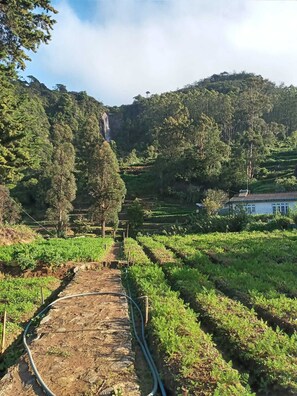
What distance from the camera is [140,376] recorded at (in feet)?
18.3

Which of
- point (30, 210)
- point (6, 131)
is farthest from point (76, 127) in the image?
point (6, 131)

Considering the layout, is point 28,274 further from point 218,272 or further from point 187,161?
point 187,161

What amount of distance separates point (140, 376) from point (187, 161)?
5552cm

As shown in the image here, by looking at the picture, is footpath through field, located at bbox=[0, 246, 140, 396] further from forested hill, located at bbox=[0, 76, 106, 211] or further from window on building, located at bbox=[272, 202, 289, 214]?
window on building, located at bbox=[272, 202, 289, 214]

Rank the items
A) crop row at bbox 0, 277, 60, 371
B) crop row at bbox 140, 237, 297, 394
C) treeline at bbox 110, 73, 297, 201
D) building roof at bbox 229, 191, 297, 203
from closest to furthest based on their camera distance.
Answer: crop row at bbox 140, 237, 297, 394 → crop row at bbox 0, 277, 60, 371 → building roof at bbox 229, 191, 297, 203 → treeline at bbox 110, 73, 297, 201

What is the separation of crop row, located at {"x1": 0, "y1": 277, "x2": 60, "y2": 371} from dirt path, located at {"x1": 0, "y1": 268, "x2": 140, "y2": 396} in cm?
56

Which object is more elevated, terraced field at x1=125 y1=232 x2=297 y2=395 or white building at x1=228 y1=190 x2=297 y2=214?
white building at x1=228 y1=190 x2=297 y2=214

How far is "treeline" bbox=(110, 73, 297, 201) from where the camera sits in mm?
57500

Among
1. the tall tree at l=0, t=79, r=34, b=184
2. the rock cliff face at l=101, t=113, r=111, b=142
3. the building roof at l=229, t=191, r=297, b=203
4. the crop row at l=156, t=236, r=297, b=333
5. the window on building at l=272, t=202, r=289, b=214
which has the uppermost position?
the rock cliff face at l=101, t=113, r=111, b=142

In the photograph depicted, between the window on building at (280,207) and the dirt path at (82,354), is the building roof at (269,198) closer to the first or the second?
the window on building at (280,207)

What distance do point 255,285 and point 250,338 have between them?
11.9 feet

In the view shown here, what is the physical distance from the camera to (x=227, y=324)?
6.61m

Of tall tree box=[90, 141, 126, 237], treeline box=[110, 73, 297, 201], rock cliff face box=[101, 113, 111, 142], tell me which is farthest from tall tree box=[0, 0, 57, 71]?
rock cliff face box=[101, 113, 111, 142]

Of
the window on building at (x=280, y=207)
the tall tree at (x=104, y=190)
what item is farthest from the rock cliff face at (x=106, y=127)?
the window on building at (x=280, y=207)
